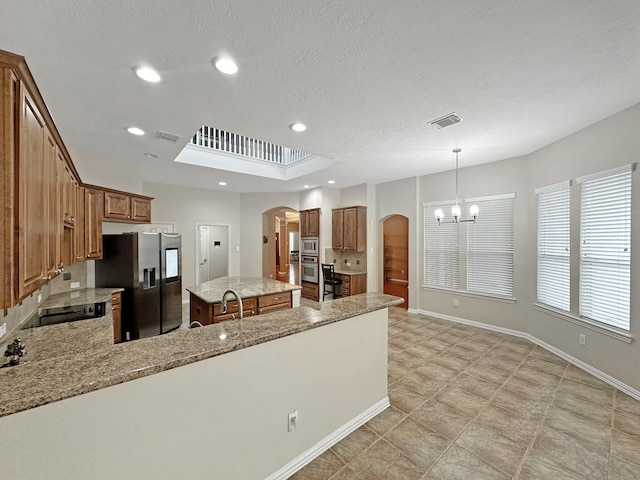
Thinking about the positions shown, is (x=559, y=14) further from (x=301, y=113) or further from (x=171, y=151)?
(x=171, y=151)

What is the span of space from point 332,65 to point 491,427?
124 inches

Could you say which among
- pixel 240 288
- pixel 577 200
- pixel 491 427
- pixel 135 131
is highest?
pixel 135 131

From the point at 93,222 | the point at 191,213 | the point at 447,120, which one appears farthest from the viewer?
the point at 191,213

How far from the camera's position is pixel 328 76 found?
2154 mm

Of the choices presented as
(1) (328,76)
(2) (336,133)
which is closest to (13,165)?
(1) (328,76)

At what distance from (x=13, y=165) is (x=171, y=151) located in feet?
9.79

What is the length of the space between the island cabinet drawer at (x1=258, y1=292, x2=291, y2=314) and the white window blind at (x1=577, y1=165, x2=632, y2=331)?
3731 millimetres

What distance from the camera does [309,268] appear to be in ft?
23.8

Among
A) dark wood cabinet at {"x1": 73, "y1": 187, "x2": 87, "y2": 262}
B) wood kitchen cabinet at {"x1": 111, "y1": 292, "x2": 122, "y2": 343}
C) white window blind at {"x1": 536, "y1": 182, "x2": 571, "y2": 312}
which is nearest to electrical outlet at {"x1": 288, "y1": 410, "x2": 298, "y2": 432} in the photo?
dark wood cabinet at {"x1": 73, "y1": 187, "x2": 87, "y2": 262}

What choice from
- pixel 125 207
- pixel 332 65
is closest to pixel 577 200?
pixel 332 65

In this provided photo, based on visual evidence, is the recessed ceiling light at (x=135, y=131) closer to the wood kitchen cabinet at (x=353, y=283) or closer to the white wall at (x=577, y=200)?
the wood kitchen cabinet at (x=353, y=283)

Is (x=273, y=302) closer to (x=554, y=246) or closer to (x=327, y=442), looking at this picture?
(x=327, y=442)

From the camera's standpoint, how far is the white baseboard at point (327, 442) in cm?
175

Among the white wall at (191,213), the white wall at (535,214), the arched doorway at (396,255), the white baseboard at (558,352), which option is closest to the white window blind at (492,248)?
the white wall at (535,214)
